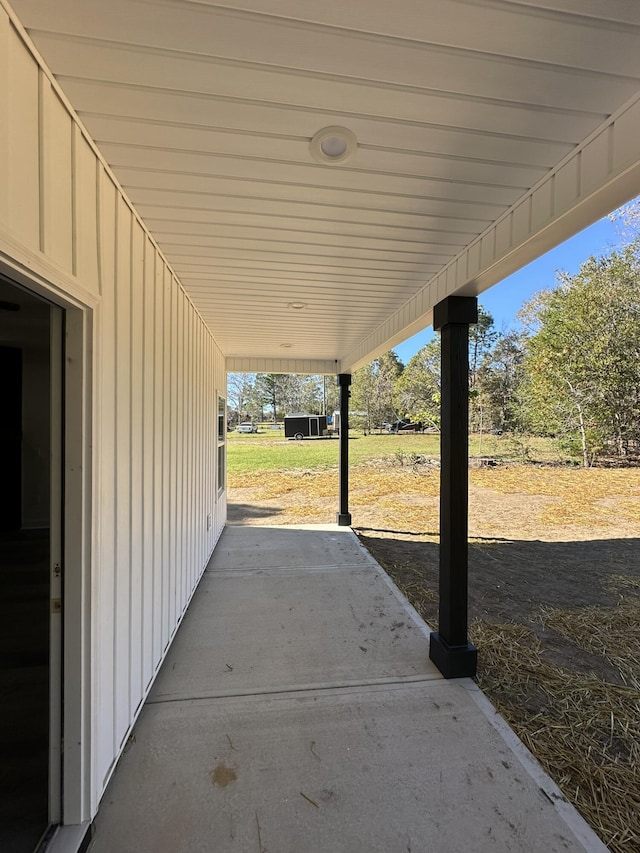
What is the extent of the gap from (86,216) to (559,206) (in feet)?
5.97

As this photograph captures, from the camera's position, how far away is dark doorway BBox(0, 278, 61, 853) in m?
1.40

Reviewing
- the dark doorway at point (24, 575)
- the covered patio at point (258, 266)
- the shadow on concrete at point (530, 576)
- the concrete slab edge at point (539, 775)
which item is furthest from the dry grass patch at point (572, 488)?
the dark doorway at point (24, 575)

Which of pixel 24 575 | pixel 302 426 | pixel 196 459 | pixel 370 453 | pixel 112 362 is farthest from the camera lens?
pixel 302 426

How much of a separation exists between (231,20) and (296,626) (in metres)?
3.16

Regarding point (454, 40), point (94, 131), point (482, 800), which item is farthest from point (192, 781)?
point (454, 40)

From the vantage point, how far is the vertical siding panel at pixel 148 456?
1940 millimetres

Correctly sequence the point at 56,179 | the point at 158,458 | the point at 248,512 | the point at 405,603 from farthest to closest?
the point at 248,512 < the point at 405,603 < the point at 158,458 < the point at 56,179

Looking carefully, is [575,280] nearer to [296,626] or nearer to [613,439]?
[613,439]

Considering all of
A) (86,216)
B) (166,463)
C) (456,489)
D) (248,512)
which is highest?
(86,216)

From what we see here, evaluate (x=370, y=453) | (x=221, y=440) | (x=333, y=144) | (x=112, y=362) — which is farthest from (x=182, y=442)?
(x=370, y=453)

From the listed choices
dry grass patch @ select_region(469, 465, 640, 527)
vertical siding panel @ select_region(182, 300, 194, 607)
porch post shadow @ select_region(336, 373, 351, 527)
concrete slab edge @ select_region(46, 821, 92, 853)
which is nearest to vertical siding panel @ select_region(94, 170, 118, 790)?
concrete slab edge @ select_region(46, 821, 92, 853)

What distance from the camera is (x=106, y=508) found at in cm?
150

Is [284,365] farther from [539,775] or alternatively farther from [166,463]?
[539,775]

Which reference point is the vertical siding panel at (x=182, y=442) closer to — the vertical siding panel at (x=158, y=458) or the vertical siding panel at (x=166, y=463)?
the vertical siding panel at (x=166, y=463)
